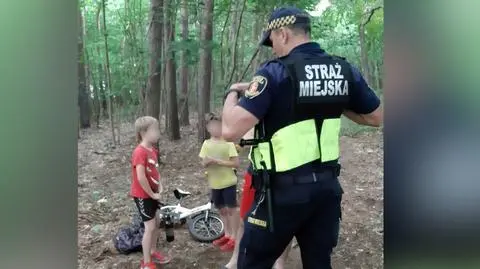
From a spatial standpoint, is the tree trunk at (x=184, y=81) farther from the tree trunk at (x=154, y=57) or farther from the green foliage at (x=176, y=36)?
the tree trunk at (x=154, y=57)

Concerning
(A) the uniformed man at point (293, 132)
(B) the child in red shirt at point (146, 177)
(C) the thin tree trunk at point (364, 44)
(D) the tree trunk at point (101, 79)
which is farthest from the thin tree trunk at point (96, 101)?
(A) the uniformed man at point (293, 132)

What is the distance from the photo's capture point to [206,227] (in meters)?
3.96

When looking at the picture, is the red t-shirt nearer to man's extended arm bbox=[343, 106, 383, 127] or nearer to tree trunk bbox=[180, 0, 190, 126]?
man's extended arm bbox=[343, 106, 383, 127]

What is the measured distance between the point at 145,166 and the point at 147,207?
294 mm

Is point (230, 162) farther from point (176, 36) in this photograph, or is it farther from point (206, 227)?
point (176, 36)

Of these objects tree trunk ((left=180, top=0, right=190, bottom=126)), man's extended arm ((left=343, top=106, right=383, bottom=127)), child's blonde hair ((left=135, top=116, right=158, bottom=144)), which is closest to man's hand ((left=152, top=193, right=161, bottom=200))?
child's blonde hair ((left=135, top=116, right=158, bottom=144))

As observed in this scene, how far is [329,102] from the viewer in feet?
6.32

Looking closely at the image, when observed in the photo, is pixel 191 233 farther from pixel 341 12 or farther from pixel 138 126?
pixel 341 12

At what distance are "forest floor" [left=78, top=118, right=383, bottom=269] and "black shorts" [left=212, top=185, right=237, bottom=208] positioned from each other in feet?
1.26

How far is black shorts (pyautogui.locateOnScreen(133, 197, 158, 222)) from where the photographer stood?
3.20 meters

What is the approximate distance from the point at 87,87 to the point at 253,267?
267 inches

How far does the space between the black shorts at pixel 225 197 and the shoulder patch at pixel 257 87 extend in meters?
1.83
